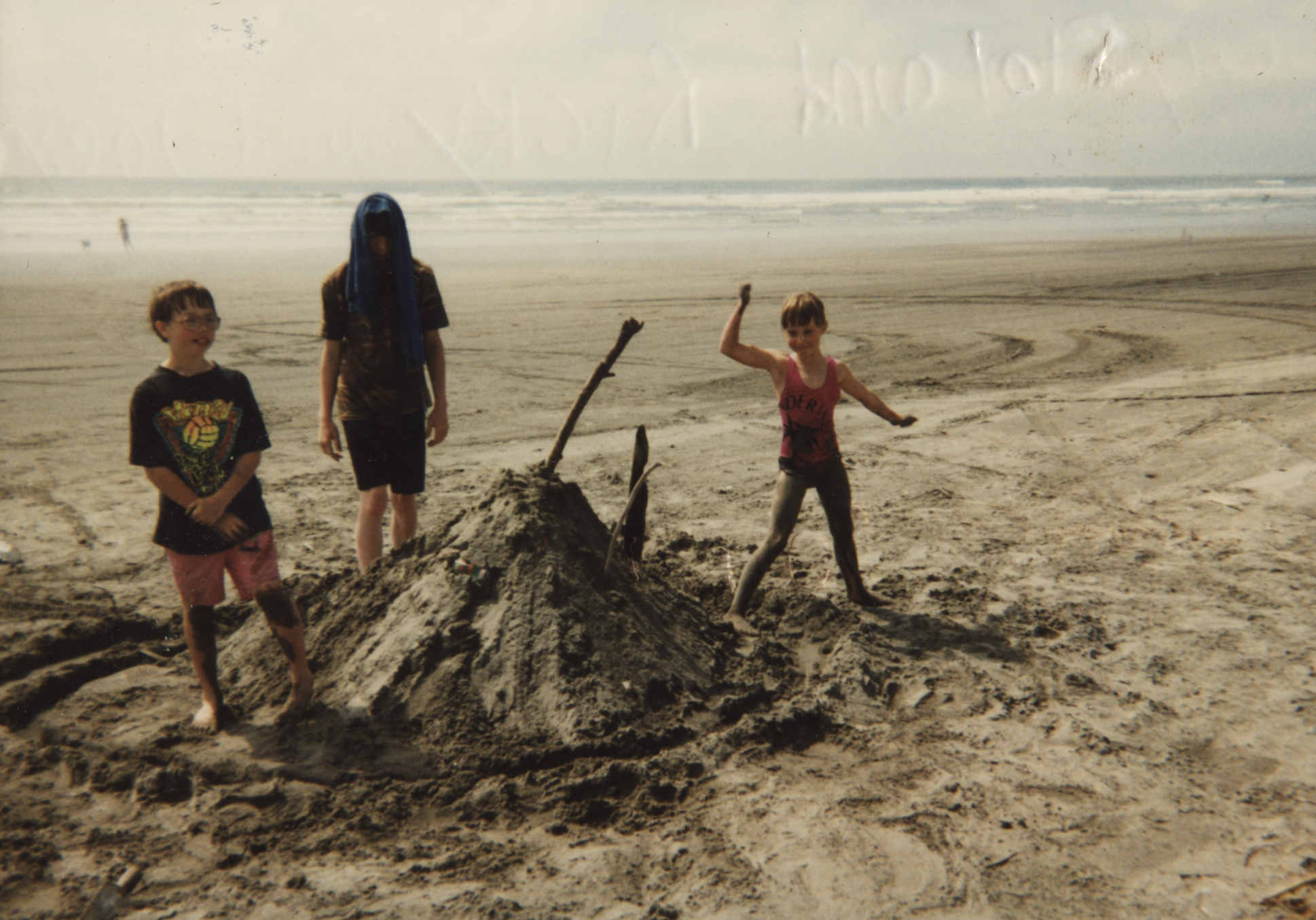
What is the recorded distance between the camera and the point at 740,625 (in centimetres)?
396

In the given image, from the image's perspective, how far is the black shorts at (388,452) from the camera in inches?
146

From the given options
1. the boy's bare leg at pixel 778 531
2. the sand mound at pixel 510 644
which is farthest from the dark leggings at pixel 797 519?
the sand mound at pixel 510 644

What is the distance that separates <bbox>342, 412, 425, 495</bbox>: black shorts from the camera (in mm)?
3701

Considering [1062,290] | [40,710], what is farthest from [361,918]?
[1062,290]

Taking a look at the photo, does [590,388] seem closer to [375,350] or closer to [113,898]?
[375,350]

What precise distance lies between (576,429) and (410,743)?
441 cm

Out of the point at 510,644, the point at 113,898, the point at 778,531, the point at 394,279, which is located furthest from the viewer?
Answer: the point at 778,531

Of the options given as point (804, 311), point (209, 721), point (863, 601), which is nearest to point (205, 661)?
point (209, 721)

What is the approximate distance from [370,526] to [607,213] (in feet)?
114

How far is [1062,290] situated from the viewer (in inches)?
585

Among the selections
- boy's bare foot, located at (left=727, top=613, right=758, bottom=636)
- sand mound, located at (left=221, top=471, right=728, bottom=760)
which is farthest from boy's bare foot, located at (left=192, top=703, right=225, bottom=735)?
boy's bare foot, located at (left=727, top=613, right=758, bottom=636)

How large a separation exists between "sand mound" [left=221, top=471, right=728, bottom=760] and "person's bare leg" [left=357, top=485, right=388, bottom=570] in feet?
0.54

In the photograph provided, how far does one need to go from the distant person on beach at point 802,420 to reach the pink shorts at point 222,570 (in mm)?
1858

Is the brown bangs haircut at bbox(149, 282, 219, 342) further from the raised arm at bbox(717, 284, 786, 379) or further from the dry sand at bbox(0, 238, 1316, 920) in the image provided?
the raised arm at bbox(717, 284, 786, 379)
